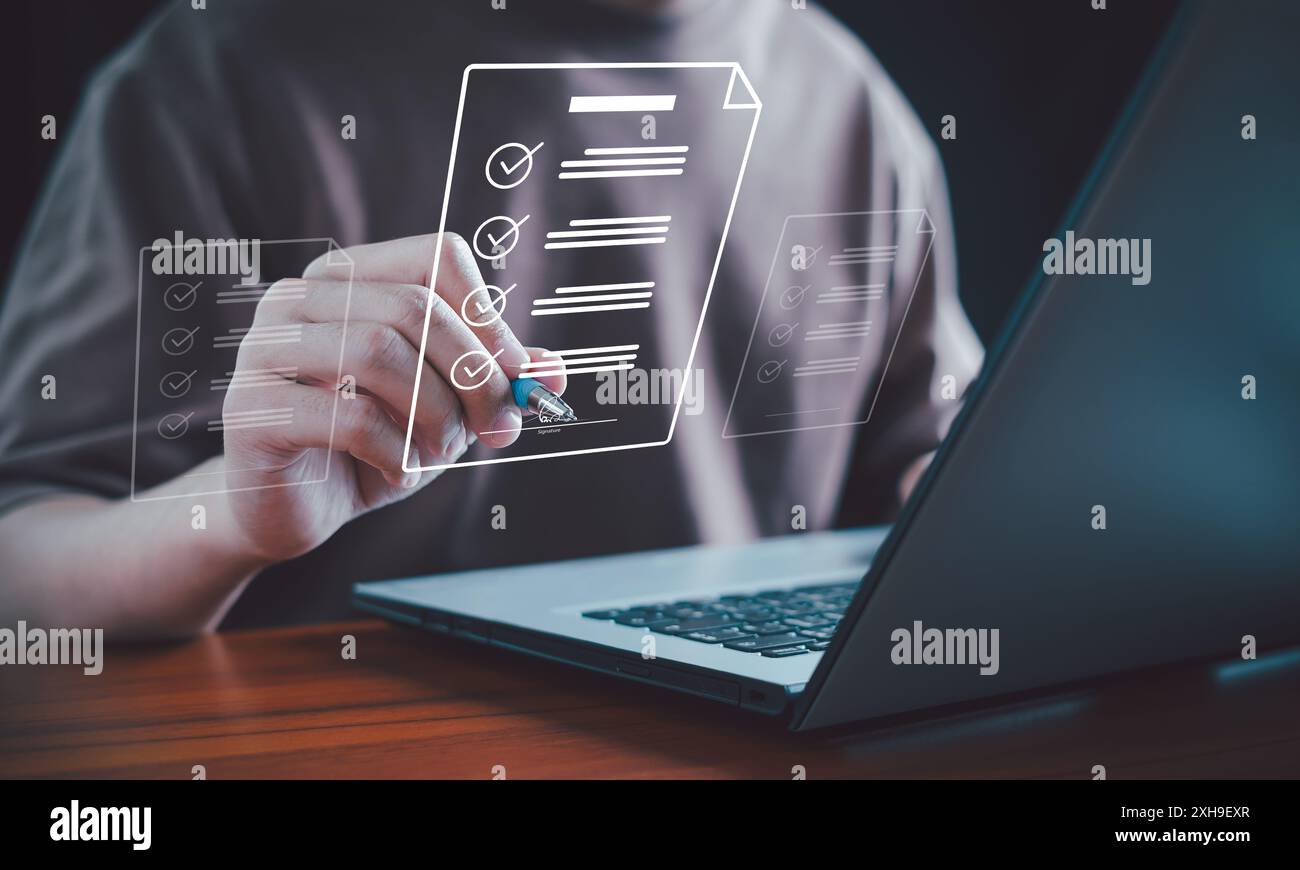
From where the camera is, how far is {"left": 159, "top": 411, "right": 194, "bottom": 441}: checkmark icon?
71 cm

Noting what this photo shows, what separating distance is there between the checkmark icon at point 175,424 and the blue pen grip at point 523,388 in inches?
8.8

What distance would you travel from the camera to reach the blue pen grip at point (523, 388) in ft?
2.10

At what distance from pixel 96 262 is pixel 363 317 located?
483 mm

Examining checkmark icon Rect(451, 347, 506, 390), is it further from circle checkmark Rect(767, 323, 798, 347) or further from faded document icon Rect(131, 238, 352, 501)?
circle checkmark Rect(767, 323, 798, 347)

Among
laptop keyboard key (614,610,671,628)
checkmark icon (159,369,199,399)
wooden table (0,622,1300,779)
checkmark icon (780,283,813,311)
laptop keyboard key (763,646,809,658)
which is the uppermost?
checkmark icon (780,283,813,311)

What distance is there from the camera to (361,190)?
109 cm

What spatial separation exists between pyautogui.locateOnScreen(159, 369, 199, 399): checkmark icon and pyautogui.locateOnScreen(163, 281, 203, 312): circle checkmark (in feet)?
0.13

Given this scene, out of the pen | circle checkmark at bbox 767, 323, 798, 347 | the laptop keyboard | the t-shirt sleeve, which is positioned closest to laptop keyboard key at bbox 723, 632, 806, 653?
the laptop keyboard

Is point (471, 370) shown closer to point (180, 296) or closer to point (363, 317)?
point (363, 317)

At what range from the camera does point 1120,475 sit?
47 centimetres

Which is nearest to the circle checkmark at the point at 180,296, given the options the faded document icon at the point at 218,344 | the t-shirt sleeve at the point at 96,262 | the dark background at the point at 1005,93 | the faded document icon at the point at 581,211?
the faded document icon at the point at 218,344

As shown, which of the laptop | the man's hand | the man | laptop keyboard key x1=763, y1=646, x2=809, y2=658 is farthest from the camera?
the man

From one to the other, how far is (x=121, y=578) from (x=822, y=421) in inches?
22.7
